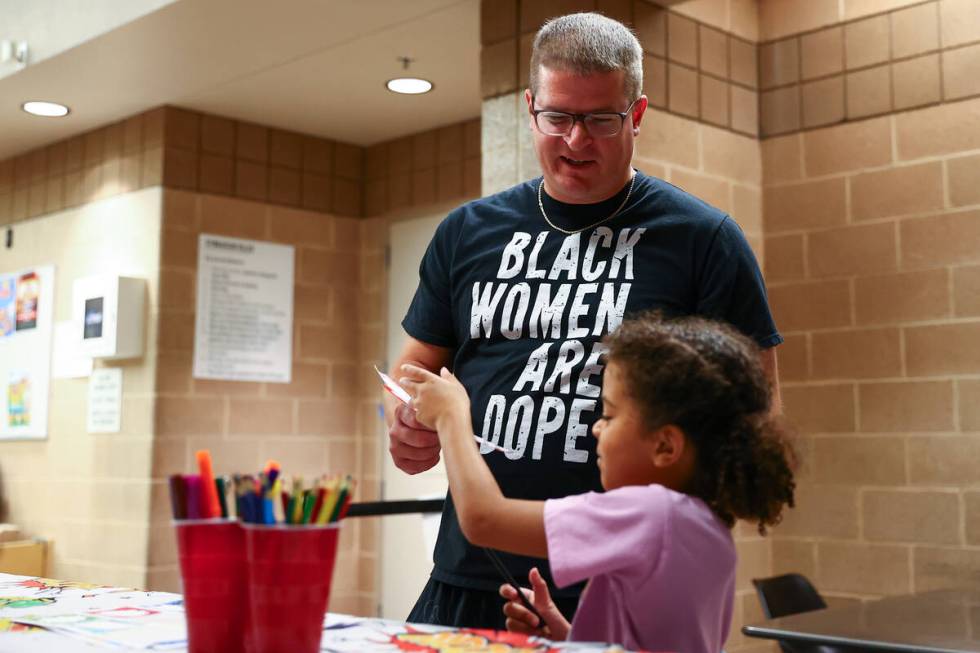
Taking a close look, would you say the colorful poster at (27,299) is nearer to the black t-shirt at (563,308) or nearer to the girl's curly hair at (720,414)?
the black t-shirt at (563,308)

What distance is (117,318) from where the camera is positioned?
4.41m

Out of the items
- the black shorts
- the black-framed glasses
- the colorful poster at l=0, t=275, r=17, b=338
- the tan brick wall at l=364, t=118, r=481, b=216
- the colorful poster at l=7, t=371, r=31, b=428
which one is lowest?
the black shorts

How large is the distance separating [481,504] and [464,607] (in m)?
0.42

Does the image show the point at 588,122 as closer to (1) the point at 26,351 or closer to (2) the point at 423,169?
(2) the point at 423,169

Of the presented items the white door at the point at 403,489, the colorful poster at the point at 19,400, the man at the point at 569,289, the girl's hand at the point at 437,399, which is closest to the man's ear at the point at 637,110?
the man at the point at 569,289

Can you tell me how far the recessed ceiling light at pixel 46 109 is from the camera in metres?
4.57

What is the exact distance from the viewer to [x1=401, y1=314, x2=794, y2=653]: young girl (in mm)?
1040

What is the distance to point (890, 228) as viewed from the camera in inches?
131

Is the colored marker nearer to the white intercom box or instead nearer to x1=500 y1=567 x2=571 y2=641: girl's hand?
x1=500 y1=567 x2=571 y2=641: girl's hand

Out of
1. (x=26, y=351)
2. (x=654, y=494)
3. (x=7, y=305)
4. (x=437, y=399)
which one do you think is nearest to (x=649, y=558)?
(x=654, y=494)

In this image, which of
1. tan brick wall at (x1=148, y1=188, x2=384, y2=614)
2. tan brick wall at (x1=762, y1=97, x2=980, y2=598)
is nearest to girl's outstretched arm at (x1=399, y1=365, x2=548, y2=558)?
tan brick wall at (x1=762, y1=97, x2=980, y2=598)

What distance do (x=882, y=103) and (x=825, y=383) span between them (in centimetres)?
88

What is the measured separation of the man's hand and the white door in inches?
124

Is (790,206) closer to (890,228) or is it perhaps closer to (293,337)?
(890,228)
